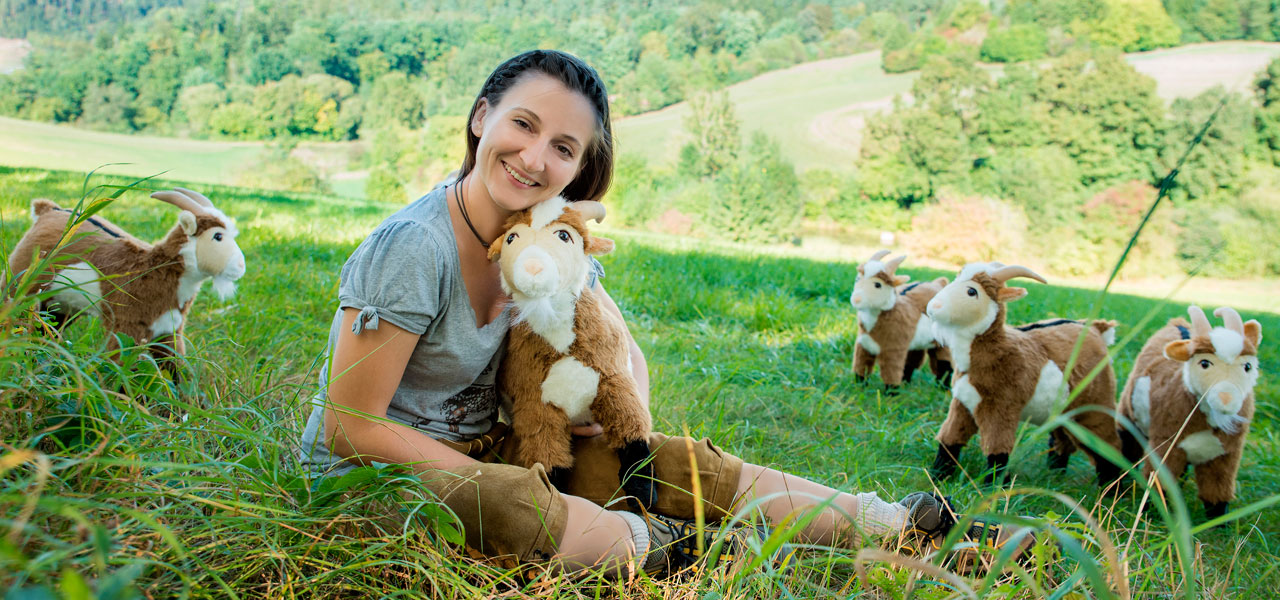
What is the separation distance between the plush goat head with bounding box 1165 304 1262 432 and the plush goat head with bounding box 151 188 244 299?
3.40m

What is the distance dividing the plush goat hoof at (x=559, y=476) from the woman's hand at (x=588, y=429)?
9 cm

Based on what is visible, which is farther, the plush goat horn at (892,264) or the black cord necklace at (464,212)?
the plush goat horn at (892,264)

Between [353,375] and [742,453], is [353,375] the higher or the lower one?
the higher one

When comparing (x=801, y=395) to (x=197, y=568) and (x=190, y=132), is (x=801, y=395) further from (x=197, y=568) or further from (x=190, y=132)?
(x=190, y=132)

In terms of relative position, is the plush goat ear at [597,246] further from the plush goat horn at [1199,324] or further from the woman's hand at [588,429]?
the plush goat horn at [1199,324]

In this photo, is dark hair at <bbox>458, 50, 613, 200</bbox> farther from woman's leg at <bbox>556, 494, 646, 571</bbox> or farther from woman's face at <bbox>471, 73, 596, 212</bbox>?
woman's leg at <bbox>556, 494, 646, 571</bbox>

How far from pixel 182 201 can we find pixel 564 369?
1689 mm

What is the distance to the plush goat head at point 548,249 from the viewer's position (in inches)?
61.9

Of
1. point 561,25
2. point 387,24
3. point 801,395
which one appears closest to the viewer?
point 801,395

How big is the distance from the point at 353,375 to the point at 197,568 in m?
0.53

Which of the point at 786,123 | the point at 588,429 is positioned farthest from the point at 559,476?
the point at 786,123

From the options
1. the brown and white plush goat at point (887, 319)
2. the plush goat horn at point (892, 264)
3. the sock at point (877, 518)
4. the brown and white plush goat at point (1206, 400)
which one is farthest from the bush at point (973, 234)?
the sock at point (877, 518)

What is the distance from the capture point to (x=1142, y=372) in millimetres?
2805

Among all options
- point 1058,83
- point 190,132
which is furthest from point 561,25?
point 1058,83
